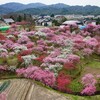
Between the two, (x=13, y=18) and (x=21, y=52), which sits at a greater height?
(x=21, y=52)

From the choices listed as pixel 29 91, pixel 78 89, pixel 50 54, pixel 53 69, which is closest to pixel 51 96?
pixel 29 91

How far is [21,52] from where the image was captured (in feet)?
85.1

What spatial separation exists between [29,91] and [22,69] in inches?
210

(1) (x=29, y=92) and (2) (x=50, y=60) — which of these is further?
(2) (x=50, y=60)

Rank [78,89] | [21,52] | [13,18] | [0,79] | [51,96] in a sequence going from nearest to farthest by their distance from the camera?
[51,96], [78,89], [0,79], [21,52], [13,18]

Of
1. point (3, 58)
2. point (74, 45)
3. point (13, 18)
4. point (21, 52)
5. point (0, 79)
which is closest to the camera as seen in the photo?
point (0, 79)

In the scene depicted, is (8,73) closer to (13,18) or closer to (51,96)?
(51,96)

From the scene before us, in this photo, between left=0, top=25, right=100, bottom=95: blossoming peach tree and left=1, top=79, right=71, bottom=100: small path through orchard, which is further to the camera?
left=0, top=25, right=100, bottom=95: blossoming peach tree

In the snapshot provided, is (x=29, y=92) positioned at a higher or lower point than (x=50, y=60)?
higher

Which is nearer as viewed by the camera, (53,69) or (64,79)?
(64,79)

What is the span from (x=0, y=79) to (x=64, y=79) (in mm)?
4926

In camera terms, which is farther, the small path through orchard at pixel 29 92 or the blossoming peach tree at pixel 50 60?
the blossoming peach tree at pixel 50 60

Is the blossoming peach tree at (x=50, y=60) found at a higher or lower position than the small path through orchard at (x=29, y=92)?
lower

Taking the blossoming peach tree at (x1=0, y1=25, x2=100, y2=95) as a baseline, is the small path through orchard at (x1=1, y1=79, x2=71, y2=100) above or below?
above
